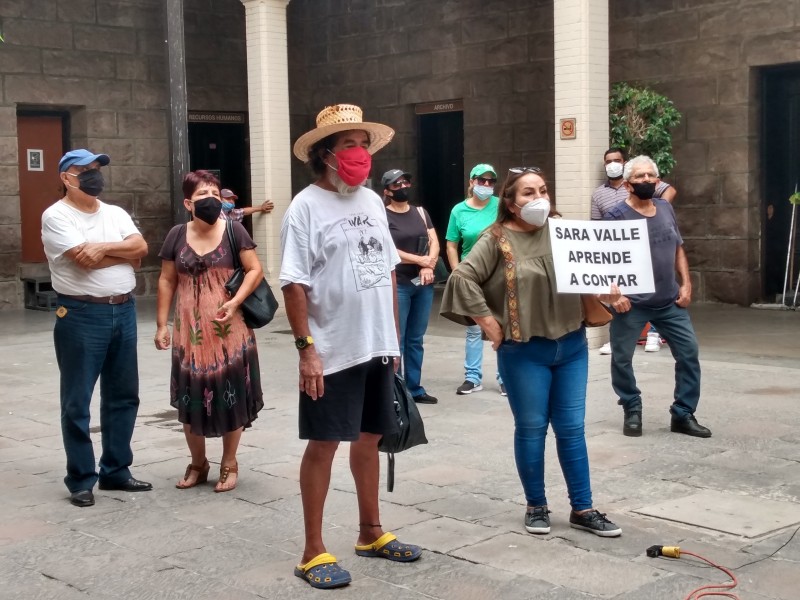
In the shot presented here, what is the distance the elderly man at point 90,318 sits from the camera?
6.54 m

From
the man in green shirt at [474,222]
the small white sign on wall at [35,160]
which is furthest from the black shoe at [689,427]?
the small white sign on wall at [35,160]

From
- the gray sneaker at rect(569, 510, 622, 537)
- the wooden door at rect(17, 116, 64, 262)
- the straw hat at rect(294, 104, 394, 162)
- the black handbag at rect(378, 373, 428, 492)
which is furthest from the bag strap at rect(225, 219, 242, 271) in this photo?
the wooden door at rect(17, 116, 64, 262)

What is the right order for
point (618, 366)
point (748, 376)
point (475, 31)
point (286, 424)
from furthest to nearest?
1. point (475, 31)
2. point (748, 376)
3. point (286, 424)
4. point (618, 366)

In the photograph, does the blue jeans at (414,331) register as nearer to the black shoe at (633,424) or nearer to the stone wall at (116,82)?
the black shoe at (633,424)

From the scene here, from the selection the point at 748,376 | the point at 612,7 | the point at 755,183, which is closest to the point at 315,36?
the point at 612,7

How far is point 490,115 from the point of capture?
17656mm

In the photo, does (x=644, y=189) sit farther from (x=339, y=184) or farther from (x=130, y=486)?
(x=130, y=486)

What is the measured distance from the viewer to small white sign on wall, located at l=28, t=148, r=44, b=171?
17609mm

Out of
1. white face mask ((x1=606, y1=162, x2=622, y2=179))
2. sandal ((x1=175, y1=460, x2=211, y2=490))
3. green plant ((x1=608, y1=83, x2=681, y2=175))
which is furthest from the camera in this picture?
green plant ((x1=608, y1=83, x2=681, y2=175))

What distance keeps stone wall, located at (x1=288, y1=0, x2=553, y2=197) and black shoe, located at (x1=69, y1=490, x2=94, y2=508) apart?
11598mm

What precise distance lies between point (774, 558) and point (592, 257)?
1.60 meters

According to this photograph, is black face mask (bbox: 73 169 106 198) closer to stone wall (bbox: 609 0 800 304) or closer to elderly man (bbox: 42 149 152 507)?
elderly man (bbox: 42 149 152 507)

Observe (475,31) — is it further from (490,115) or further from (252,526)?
(252,526)

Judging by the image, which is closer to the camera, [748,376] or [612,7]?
[748,376]
